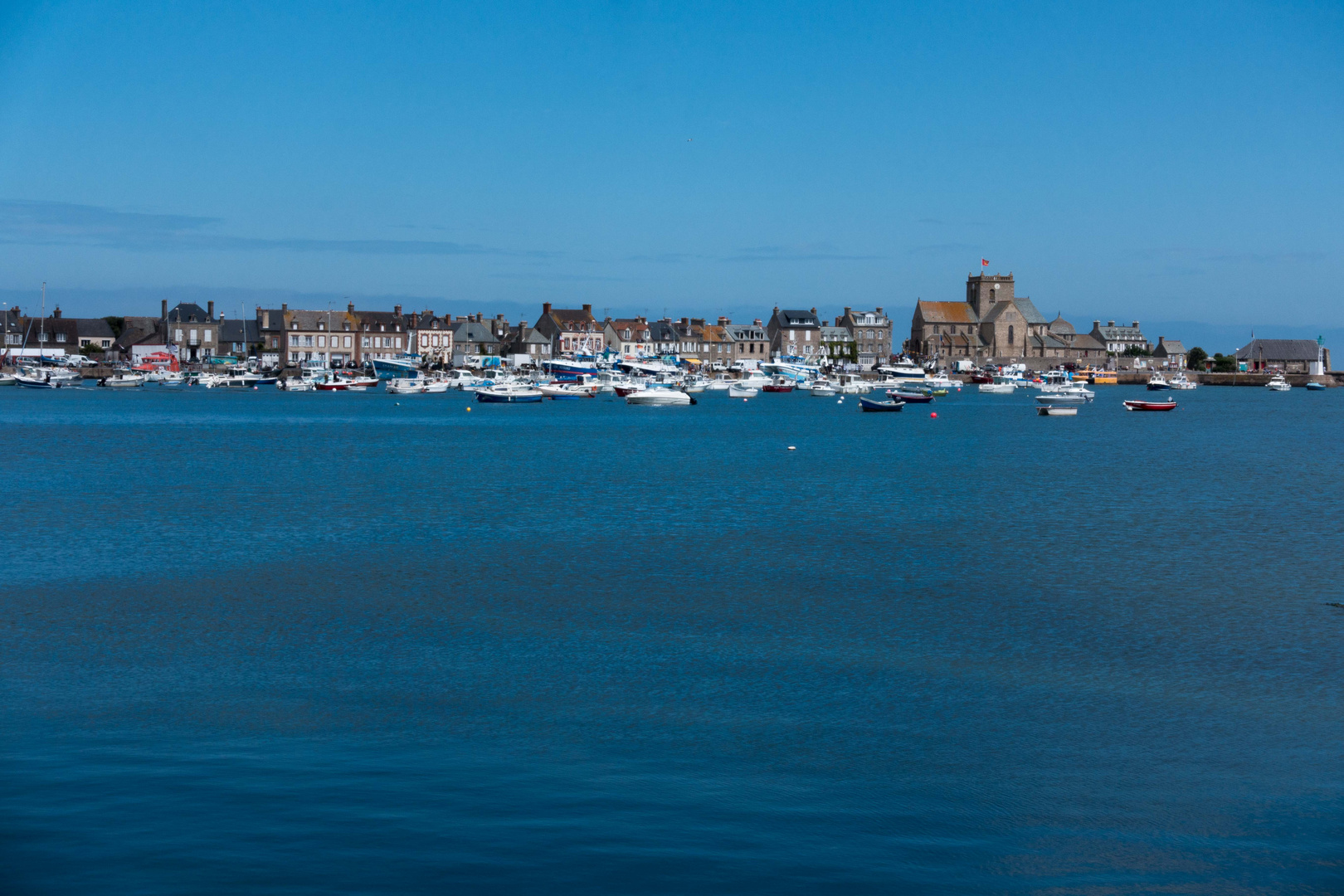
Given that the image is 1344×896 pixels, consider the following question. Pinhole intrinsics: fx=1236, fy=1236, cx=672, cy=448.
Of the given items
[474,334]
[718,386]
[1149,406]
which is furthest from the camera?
[474,334]

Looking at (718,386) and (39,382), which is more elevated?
(718,386)

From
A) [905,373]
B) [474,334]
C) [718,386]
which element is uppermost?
[474,334]

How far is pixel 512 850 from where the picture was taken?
11203mm

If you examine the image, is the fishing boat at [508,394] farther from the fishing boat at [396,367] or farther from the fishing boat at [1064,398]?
the fishing boat at [1064,398]

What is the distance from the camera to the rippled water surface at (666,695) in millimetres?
11211

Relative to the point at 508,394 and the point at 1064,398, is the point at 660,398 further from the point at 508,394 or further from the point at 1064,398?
the point at 1064,398

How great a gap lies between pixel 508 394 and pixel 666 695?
10152 centimetres

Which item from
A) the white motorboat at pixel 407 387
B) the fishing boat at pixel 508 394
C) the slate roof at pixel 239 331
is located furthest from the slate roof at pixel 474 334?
the fishing boat at pixel 508 394

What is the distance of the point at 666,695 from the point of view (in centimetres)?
1623

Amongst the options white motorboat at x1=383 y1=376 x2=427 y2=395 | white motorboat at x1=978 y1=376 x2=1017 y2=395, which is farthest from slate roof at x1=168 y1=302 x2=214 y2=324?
white motorboat at x1=978 y1=376 x2=1017 y2=395

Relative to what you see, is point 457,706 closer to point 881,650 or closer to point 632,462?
point 881,650

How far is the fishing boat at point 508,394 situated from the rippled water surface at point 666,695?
76953 mm

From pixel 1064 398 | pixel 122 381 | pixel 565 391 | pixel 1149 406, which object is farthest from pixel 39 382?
pixel 1149 406

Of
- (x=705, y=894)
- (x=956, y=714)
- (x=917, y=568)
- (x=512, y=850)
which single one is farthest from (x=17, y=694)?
(x=917, y=568)
